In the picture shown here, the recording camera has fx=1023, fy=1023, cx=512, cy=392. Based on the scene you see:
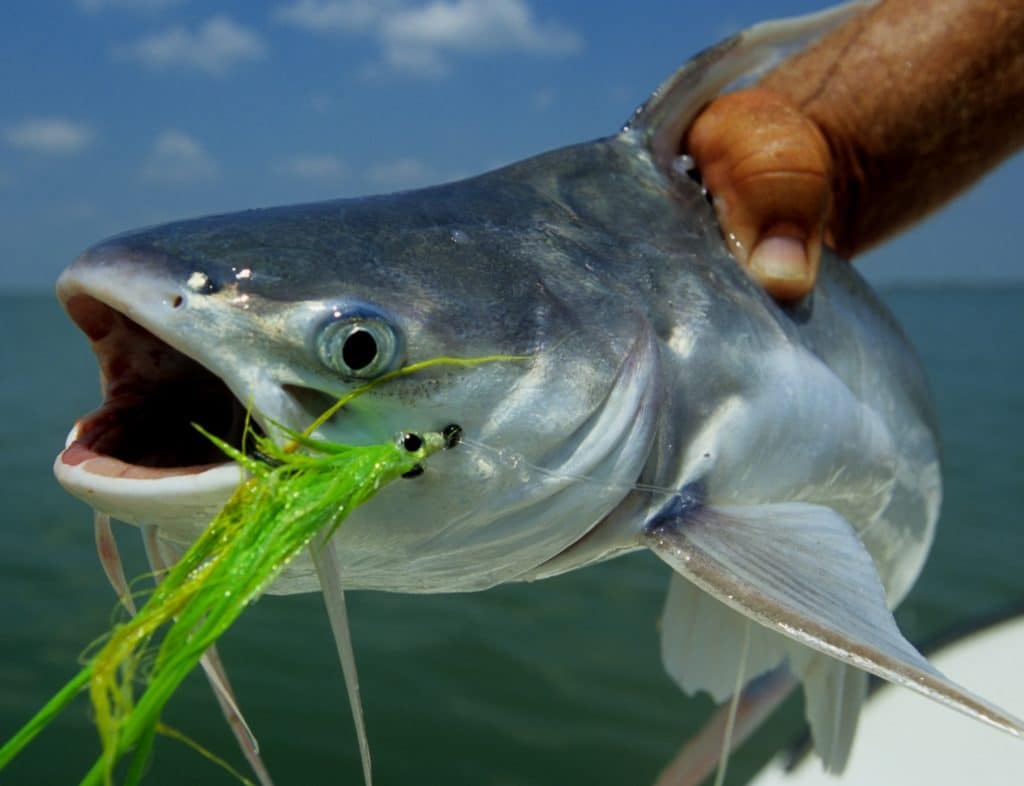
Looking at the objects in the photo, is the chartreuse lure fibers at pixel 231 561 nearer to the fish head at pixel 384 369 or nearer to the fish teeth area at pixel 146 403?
the fish head at pixel 384 369

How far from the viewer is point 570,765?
173 inches

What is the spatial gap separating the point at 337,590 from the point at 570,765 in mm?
3556

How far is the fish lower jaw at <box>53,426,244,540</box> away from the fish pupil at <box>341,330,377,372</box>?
166mm

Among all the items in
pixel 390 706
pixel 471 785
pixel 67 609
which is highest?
pixel 67 609

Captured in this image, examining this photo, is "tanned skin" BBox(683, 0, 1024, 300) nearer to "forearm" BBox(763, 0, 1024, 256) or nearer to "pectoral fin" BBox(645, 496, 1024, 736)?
"forearm" BBox(763, 0, 1024, 256)

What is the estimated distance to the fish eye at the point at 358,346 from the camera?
112 centimetres

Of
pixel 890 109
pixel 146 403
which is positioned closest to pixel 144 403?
pixel 146 403

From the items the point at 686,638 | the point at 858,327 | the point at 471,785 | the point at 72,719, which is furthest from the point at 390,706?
the point at 858,327

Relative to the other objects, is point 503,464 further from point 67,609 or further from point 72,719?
point 67,609

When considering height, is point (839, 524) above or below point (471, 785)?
above

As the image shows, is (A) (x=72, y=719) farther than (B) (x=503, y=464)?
Yes

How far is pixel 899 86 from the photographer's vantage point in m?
2.36

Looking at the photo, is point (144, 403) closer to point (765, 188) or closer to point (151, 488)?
point (151, 488)

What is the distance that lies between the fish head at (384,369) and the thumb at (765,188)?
484 millimetres
